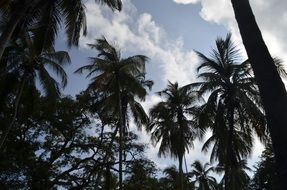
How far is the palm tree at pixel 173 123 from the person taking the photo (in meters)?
27.9

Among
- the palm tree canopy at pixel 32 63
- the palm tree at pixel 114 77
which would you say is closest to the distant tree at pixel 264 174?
the palm tree at pixel 114 77

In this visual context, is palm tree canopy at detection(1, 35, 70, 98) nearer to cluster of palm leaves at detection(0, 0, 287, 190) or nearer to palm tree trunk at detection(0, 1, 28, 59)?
cluster of palm leaves at detection(0, 0, 287, 190)

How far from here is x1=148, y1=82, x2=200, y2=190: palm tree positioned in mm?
27938

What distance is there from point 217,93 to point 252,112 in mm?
2197

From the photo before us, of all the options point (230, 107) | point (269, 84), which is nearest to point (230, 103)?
point (230, 107)

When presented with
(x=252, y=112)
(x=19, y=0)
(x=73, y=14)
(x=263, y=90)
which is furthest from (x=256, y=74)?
(x=252, y=112)

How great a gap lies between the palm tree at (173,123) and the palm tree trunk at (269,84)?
21.8 meters

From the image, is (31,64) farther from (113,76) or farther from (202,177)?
(202,177)

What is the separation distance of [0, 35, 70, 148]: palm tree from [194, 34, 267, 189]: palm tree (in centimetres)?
792

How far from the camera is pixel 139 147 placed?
25.7 m

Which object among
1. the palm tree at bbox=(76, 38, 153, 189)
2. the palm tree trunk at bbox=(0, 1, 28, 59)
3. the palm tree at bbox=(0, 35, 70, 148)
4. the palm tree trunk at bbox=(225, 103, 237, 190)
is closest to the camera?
the palm tree trunk at bbox=(0, 1, 28, 59)

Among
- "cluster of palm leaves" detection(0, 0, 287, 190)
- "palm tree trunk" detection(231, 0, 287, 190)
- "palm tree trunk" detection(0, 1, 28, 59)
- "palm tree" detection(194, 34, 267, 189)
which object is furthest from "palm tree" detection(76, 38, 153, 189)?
"palm tree trunk" detection(231, 0, 287, 190)

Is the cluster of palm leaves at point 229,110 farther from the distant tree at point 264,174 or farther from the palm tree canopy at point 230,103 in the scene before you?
the distant tree at point 264,174

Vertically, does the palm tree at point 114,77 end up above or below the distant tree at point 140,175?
above
